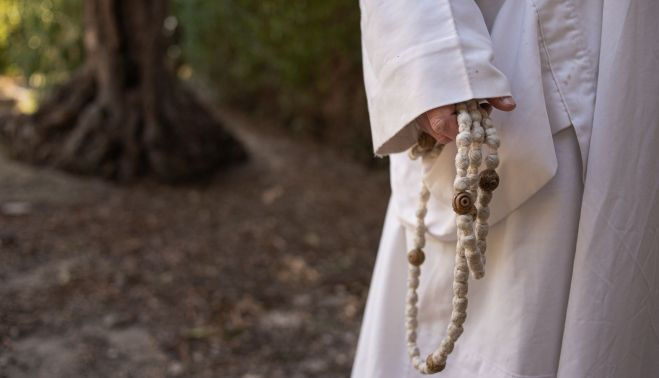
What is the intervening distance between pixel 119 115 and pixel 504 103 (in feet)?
10.5

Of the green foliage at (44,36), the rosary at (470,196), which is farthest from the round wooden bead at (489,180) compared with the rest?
the green foliage at (44,36)

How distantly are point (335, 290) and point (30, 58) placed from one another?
2712 mm

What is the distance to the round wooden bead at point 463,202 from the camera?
1100 millimetres

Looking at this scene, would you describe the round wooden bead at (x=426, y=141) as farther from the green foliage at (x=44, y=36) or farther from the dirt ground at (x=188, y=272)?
the green foliage at (x=44, y=36)

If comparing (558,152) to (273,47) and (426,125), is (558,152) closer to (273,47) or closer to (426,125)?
(426,125)

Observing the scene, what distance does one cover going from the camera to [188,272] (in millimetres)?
3082

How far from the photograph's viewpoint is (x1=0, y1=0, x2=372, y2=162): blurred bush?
4449 millimetres

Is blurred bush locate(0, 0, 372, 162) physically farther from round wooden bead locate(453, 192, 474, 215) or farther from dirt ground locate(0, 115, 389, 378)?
round wooden bead locate(453, 192, 474, 215)

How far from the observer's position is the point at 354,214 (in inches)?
154

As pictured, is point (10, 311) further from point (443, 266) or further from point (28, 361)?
point (443, 266)

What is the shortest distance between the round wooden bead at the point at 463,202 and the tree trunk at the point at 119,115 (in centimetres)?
306

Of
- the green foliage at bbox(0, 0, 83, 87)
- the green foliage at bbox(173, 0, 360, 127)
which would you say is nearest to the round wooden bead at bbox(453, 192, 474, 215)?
the green foliage at bbox(173, 0, 360, 127)

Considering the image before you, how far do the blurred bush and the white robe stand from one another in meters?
3.27

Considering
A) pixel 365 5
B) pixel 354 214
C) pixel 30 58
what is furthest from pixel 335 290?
pixel 30 58
